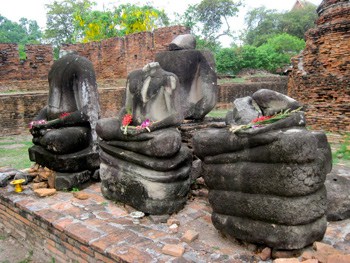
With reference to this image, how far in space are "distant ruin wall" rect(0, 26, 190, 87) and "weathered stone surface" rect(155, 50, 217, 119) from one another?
11267 mm


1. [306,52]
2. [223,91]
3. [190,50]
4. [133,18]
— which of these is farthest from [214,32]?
[190,50]

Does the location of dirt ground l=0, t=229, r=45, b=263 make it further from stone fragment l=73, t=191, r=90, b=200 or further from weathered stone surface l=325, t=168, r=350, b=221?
weathered stone surface l=325, t=168, r=350, b=221

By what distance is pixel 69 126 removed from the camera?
4074mm

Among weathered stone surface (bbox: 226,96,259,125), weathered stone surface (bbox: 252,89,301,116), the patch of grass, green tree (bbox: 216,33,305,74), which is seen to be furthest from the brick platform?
green tree (bbox: 216,33,305,74)

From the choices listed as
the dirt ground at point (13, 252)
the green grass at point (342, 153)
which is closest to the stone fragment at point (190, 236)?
the dirt ground at point (13, 252)

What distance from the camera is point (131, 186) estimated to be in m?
3.27

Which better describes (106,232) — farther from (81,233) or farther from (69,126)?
(69,126)

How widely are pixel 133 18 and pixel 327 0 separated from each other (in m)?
15.6

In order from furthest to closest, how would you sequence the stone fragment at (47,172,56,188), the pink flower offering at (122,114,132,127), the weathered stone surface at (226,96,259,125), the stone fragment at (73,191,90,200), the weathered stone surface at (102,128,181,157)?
the stone fragment at (47,172,56,188), the stone fragment at (73,191,90,200), the pink flower offering at (122,114,132,127), the weathered stone surface at (102,128,181,157), the weathered stone surface at (226,96,259,125)

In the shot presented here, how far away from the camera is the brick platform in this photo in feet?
8.45

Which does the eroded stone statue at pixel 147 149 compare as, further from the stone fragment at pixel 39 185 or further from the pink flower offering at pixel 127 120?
the stone fragment at pixel 39 185

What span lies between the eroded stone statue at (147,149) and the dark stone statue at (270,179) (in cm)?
51

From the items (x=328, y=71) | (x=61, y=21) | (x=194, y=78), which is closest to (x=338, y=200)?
(x=194, y=78)

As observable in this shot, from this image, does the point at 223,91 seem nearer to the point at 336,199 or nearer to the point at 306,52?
the point at 306,52
